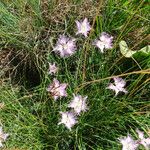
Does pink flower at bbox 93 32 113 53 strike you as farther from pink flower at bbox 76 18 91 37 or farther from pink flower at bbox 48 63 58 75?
pink flower at bbox 48 63 58 75

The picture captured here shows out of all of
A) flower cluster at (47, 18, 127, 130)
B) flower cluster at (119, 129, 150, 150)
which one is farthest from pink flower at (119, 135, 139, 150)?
flower cluster at (47, 18, 127, 130)

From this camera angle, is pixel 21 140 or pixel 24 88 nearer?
pixel 21 140

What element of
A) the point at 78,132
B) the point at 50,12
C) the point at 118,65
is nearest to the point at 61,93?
the point at 78,132

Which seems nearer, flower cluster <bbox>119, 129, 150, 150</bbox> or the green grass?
flower cluster <bbox>119, 129, 150, 150</bbox>

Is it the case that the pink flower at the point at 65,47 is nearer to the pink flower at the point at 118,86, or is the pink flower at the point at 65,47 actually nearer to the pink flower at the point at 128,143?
the pink flower at the point at 118,86

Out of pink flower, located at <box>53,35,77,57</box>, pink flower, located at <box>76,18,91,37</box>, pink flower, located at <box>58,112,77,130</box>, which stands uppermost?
pink flower, located at <box>76,18,91,37</box>

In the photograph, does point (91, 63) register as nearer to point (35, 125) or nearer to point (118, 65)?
point (118, 65)

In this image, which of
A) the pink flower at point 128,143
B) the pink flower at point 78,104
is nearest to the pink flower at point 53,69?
the pink flower at point 78,104
